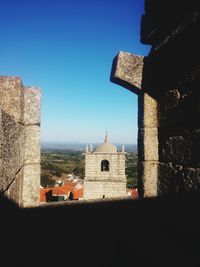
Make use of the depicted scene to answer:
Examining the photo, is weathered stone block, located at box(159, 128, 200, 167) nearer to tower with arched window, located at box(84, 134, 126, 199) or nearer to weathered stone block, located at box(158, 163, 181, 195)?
weathered stone block, located at box(158, 163, 181, 195)

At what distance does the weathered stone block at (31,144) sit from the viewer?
370 cm

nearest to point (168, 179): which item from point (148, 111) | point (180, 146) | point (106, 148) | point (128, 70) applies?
point (180, 146)

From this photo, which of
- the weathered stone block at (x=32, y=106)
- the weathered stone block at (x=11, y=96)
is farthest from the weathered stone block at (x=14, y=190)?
the weathered stone block at (x=32, y=106)

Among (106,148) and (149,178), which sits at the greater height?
(106,148)

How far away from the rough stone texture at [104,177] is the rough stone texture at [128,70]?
2289cm

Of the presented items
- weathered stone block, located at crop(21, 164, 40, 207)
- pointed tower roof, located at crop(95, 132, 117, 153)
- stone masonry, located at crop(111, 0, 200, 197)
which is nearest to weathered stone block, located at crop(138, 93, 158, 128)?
stone masonry, located at crop(111, 0, 200, 197)

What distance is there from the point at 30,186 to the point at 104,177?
2279 centimetres

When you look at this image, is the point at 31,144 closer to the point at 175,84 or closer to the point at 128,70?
the point at 128,70

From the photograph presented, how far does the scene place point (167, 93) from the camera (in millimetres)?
2943

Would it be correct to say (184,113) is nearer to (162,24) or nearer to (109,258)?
(162,24)

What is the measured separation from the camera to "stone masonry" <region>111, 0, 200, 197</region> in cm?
251

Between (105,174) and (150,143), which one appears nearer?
(150,143)

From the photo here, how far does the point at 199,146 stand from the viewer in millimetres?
2434

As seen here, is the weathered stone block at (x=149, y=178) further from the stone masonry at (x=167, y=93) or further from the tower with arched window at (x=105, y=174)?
the tower with arched window at (x=105, y=174)
